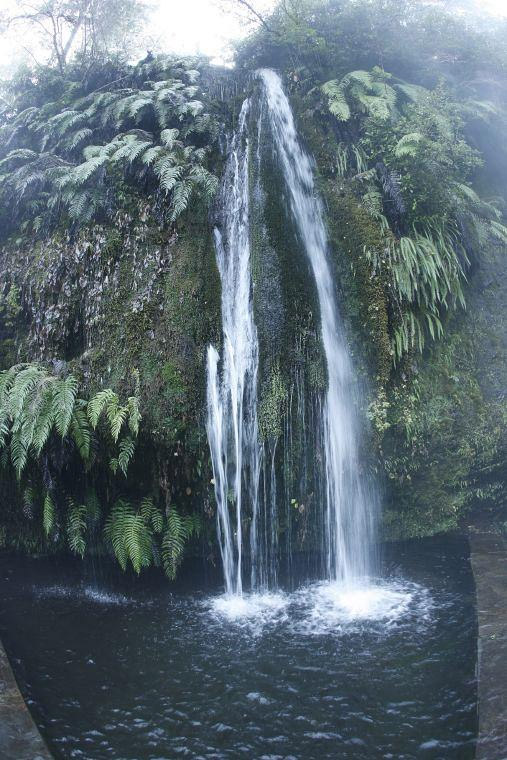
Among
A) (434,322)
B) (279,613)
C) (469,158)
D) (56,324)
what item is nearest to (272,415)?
(279,613)

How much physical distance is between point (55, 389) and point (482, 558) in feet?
17.5

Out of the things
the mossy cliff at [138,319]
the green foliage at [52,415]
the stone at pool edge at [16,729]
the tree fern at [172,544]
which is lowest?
the stone at pool edge at [16,729]

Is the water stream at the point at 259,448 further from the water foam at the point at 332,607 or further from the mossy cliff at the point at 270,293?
A: the water foam at the point at 332,607

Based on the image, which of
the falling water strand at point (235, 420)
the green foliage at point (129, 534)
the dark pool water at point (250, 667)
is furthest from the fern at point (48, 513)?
the falling water strand at point (235, 420)

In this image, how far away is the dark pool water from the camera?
12.8 ft

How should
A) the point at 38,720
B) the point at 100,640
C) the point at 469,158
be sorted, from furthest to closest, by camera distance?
the point at 469,158
the point at 100,640
the point at 38,720

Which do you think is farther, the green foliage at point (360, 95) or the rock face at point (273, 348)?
the green foliage at point (360, 95)

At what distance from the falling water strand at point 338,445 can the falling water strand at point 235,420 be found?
2.95ft

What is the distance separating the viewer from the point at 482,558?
644cm

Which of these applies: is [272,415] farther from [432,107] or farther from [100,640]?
[432,107]

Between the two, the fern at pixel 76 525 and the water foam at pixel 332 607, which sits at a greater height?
the fern at pixel 76 525

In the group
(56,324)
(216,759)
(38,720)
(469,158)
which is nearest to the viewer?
(216,759)

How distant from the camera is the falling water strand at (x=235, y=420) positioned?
6586 mm

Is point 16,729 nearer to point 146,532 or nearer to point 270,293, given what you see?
point 146,532
